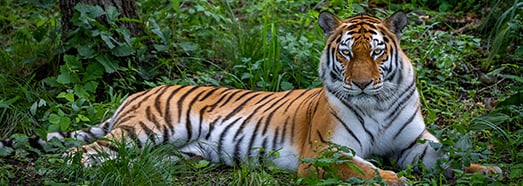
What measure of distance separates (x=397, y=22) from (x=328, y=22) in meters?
0.40

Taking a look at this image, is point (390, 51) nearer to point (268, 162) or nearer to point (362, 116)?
point (362, 116)

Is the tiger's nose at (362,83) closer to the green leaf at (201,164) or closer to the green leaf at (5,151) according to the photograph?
the green leaf at (201,164)

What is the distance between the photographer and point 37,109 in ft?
20.9

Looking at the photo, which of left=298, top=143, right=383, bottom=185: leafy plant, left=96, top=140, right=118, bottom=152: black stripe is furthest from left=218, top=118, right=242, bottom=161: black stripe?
left=298, top=143, right=383, bottom=185: leafy plant

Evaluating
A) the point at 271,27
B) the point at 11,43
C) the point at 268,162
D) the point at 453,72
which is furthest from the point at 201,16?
the point at 268,162

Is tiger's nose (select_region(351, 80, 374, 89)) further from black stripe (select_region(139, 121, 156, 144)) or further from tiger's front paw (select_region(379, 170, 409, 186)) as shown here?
black stripe (select_region(139, 121, 156, 144))

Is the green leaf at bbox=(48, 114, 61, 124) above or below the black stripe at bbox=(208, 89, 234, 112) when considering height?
below

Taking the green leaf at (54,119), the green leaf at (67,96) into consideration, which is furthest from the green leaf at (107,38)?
the green leaf at (54,119)

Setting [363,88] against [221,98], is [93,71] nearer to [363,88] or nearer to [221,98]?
[221,98]

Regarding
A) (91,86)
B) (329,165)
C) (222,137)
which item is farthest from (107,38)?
(329,165)

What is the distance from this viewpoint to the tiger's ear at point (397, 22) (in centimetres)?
505

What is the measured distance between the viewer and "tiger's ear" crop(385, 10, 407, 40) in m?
5.05

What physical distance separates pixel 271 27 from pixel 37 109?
1.90 metres

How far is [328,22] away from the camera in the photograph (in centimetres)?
519
